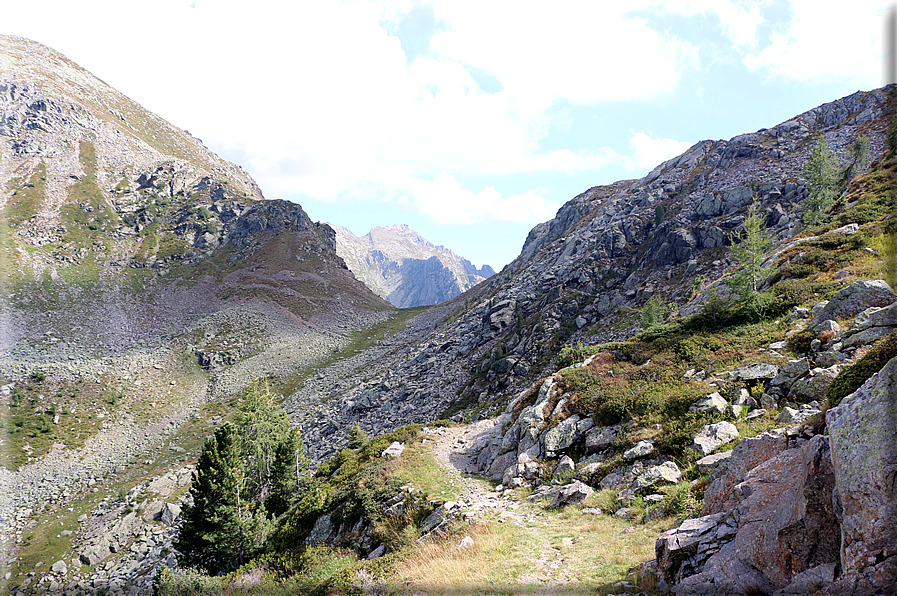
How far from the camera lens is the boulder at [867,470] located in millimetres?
4371

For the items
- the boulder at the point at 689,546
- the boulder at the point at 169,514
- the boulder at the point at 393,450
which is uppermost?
the boulder at the point at 689,546

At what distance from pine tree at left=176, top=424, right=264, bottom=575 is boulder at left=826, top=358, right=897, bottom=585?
2451cm

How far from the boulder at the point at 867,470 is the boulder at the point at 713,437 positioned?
23.4ft

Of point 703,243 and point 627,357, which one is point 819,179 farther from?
point 627,357

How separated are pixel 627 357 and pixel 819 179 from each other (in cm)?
3732

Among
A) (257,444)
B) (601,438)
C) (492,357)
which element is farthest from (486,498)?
(492,357)

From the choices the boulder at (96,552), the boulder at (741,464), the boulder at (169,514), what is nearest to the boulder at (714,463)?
the boulder at (741,464)

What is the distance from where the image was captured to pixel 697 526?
7398 mm

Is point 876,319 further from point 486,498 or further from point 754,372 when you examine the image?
point 486,498

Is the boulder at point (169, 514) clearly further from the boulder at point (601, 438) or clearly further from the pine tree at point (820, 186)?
the pine tree at point (820, 186)

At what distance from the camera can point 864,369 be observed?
6.91 m

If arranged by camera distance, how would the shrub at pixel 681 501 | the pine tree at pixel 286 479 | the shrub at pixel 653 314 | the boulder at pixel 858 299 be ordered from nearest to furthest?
1. the shrub at pixel 681 501
2. the boulder at pixel 858 299
3. the pine tree at pixel 286 479
4. the shrub at pixel 653 314

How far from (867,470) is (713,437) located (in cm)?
836

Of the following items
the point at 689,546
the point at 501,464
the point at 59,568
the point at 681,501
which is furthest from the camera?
the point at 59,568
